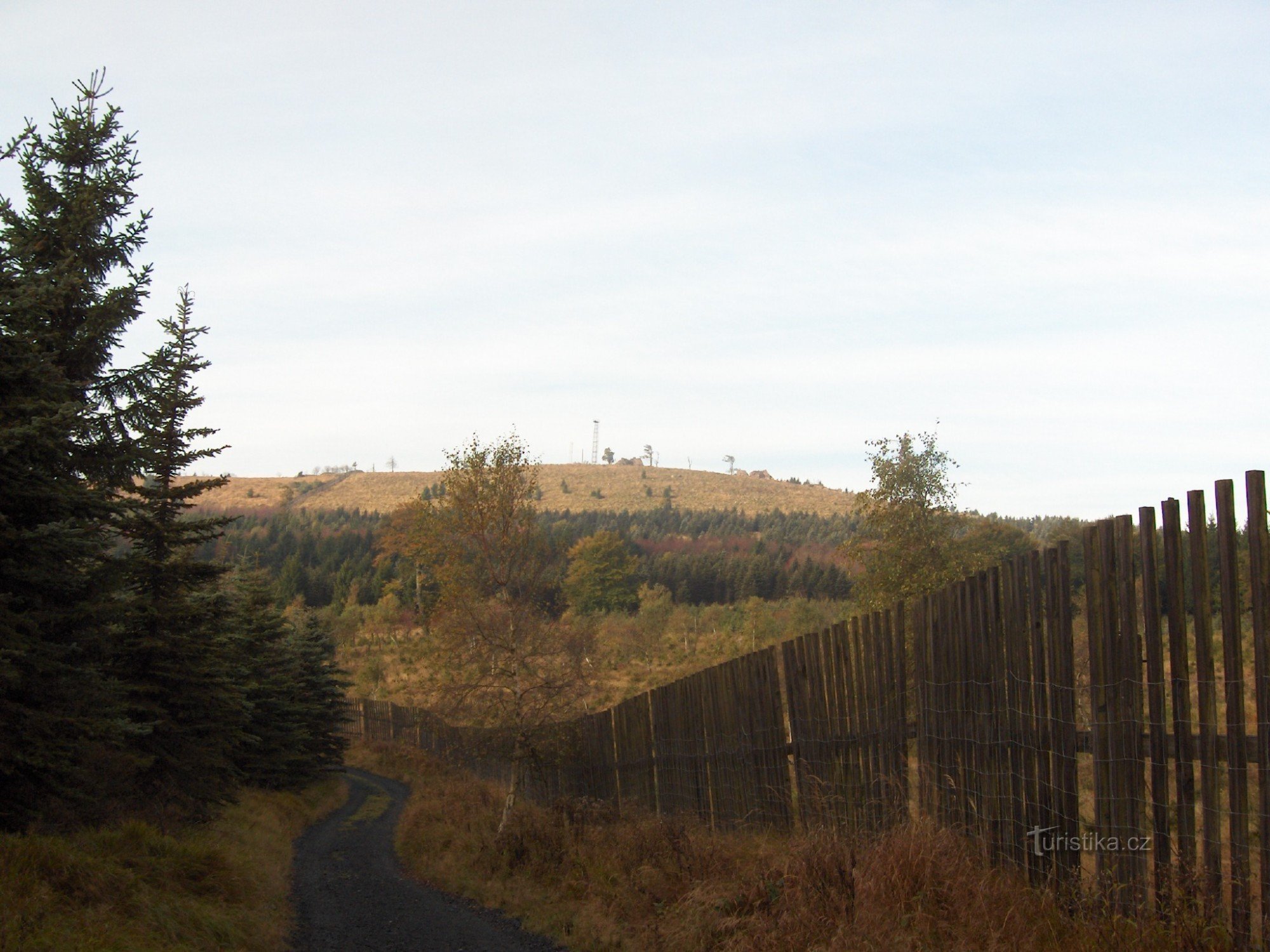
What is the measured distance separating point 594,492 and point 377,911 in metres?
145

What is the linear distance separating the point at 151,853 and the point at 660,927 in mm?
5832

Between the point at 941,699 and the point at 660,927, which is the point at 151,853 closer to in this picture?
the point at 660,927

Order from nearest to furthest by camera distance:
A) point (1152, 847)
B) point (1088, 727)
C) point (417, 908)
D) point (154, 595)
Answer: point (1152, 847) → point (1088, 727) → point (417, 908) → point (154, 595)

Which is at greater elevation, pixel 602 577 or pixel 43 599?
pixel 43 599

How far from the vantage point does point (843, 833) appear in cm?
809

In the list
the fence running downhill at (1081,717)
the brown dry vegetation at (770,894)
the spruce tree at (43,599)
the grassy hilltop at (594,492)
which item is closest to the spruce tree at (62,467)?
the spruce tree at (43,599)

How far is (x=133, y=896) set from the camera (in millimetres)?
8141

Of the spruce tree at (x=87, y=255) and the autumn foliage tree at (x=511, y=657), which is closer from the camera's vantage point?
the spruce tree at (x=87, y=255)

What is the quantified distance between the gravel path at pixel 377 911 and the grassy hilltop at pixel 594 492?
397ft

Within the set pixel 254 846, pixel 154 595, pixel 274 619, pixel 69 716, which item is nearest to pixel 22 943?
pixel 69 716

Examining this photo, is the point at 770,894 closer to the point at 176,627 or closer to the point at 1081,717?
the point at 1081,717

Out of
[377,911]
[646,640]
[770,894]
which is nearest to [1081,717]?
[770,894]

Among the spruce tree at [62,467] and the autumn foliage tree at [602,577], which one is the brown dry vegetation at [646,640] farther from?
the spruce tree at [62,467]

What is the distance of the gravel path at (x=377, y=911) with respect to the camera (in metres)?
9.92
